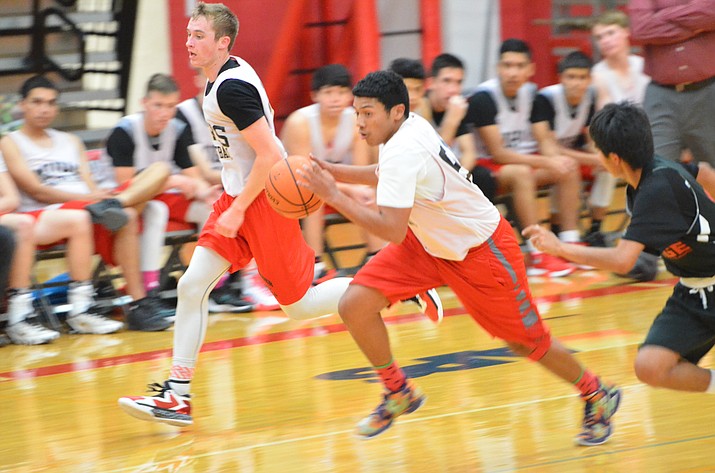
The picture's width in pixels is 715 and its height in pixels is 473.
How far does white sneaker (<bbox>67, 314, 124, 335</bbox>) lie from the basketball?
2886mm

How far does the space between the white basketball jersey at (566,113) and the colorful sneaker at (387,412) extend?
452 centimetres

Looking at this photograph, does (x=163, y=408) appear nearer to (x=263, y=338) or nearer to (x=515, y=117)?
(x=263, y=338)

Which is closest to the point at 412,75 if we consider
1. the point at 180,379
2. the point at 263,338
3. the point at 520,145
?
the point at 520,145

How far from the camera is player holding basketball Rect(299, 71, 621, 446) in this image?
375 cm

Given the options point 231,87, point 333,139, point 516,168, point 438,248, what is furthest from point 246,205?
point 516,168

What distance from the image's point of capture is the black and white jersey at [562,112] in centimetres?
809

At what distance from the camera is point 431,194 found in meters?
3.87

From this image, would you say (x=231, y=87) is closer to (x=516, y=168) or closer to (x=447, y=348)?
(x=447, y=348)

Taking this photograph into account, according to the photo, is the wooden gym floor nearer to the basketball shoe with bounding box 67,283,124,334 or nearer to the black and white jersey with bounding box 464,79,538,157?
the basketball shoe with bounding box 67,283,124,334

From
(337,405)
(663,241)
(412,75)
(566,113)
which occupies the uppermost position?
(412,75)

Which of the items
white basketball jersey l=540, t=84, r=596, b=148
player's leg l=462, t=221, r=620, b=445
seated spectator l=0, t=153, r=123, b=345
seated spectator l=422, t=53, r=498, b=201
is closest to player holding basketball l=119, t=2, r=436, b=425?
player's leg l=462, t=221, r=620, b=445

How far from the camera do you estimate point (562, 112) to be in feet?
26.7

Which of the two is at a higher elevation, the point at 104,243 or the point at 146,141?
the point at 146,141

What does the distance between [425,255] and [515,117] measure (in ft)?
13.7
